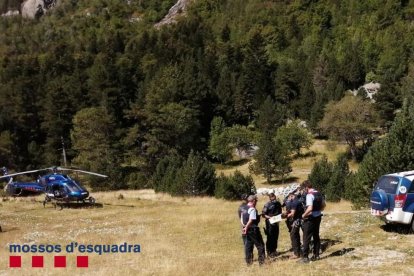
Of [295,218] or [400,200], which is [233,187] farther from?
[295,218]

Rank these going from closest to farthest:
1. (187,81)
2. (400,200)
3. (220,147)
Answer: (400,200) < (220,147) < (187,81)

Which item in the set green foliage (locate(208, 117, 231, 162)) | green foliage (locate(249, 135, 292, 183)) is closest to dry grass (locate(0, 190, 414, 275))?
green foliage (locate(249, 135, 292, 183))

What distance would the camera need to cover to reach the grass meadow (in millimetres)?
16469

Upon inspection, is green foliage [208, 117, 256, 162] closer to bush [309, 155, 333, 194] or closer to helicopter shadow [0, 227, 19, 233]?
bush [309, 155, 333, 194]

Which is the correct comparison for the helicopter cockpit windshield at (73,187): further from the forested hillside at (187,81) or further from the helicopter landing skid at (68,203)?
the forested hillside at (187,81)

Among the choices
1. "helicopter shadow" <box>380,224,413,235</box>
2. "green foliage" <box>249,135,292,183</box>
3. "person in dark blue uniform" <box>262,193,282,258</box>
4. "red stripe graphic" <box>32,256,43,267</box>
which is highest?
"person in dark blue uniform" <box>262,193,282,258</box>

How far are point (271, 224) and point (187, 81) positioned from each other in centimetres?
8212

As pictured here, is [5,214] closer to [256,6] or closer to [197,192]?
[197,192]

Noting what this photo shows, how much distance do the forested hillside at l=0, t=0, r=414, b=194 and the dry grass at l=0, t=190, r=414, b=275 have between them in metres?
33.0

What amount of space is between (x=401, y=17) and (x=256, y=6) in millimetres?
49610

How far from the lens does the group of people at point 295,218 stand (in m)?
16.0

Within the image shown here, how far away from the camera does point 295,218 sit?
649 inches

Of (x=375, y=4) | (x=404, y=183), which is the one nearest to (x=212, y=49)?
(x=375, y=4)

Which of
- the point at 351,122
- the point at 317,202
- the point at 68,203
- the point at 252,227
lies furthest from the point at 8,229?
the point at 351,122
